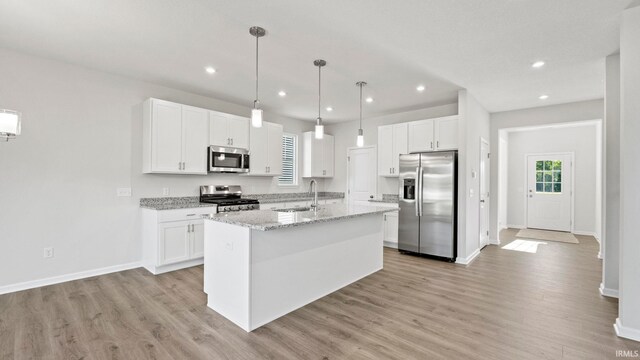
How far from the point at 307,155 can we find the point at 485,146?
3.68 meters

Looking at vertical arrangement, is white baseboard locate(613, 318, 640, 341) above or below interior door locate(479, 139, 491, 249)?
below

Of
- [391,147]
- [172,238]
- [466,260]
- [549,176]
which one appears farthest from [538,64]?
[549,176]

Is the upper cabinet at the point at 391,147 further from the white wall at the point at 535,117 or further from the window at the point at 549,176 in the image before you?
the window at the point at 549,176

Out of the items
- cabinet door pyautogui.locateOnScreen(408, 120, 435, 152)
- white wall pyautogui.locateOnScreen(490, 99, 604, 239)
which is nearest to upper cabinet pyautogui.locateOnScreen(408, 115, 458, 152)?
cabinet door pyautogui.locateOnScreen(408, 120, 435, 152)

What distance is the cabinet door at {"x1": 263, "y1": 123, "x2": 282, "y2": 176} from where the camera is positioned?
5.71 metres

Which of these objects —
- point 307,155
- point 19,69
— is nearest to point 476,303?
point 307,155

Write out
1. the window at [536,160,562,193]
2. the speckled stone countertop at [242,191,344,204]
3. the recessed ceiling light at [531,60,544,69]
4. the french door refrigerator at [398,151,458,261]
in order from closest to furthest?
the recessed ceiling light at [531,60,544,69]
the french door refrigerator at [398,151,458,261]
the speckled stone countertop at [242,191,344,204]
the window at [536,160,562,193]

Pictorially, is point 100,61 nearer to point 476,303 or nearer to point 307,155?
point 307,155

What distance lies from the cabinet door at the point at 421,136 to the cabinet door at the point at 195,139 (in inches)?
141

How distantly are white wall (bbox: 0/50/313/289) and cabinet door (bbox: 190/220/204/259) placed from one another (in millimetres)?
793

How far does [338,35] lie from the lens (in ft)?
9.51

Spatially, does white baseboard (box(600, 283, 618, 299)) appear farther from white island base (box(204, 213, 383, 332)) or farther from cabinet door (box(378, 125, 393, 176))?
cabinet door (box(378, 125, 393, 176))

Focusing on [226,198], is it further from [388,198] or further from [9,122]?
[388,198]

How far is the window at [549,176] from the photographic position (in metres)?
7.61
